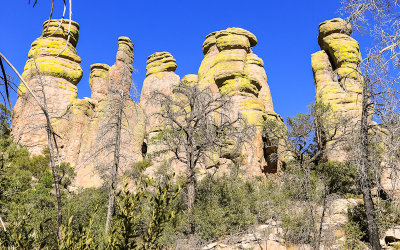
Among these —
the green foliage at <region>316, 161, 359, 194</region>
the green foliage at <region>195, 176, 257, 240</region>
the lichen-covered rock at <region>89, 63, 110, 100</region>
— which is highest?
the lichen-covered rock at <region>89, 63, 110, 100</region>

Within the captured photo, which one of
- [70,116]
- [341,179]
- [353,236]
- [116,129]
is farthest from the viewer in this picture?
[70,116]

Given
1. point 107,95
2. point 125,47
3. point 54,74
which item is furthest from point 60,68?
point 125,47

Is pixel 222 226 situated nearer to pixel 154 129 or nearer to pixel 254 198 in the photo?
pixel 254 198

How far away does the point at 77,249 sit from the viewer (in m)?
3.30

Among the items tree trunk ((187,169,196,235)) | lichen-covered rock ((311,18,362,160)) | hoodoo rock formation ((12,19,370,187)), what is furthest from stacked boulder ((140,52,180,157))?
tree trunk ((187,169,196,235))

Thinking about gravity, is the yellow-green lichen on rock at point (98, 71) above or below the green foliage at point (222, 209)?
above

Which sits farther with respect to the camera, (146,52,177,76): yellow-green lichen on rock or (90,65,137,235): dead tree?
(146,52,177,76): yellow-green lichen on rock

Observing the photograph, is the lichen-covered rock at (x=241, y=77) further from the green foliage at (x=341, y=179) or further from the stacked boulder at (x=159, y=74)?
the green foliage at (x=341, y=179)

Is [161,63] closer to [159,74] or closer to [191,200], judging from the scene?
[159,74]

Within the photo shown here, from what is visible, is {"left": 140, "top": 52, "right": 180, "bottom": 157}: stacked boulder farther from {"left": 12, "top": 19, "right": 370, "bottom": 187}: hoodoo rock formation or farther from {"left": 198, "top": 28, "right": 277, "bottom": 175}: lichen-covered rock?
{"left": 198, "top": 28, "right": 277, "bottom": 175}: lichen-covered rock

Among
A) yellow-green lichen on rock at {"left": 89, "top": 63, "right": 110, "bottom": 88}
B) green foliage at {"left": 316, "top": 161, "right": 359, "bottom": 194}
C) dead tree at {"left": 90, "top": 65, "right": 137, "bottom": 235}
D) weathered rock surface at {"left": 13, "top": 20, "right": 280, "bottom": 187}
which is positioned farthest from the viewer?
yellow-green lichen on rock at {"left": 89, "top": 63, "right": 110, "bottom": 88}

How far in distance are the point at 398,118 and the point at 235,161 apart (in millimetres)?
21030

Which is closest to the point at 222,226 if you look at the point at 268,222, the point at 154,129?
the point at 268,222

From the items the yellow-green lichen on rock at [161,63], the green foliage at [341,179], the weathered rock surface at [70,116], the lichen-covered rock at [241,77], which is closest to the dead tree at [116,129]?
the lichen-covered rock at [241,77]
